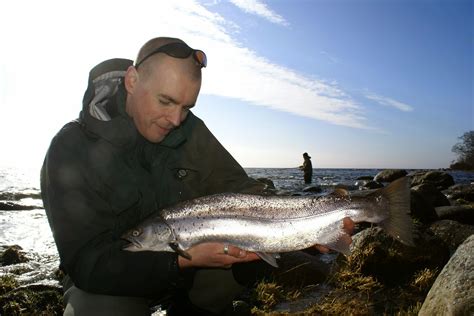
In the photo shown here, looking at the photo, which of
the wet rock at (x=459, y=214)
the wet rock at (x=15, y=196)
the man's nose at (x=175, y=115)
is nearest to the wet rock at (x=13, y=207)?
the wet rock at (x=15, y=196)

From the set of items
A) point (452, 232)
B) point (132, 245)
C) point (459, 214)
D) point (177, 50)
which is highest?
point (177, 50)

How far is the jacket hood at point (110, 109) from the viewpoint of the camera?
373cm

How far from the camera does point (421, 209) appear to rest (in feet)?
38.7

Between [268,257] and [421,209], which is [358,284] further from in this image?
[421,209]

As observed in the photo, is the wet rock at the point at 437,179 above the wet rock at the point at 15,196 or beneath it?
above

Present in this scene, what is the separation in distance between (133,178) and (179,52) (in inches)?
58.9

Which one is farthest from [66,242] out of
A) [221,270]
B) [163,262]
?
[221,270]

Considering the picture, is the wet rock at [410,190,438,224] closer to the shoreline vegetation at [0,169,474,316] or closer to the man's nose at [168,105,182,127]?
the shoreline vegetation at [0,169,474,316]

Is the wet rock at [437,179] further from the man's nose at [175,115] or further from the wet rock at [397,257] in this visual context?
the man's nose at [175,115]

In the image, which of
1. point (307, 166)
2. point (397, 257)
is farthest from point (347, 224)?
point (307, 166)

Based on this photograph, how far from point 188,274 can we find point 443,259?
600cm

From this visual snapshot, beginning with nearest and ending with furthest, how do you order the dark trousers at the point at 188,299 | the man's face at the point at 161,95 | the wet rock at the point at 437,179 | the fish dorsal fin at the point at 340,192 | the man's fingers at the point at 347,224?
the dark trousers at the point at 188,299 < the man's face at the point at 161,95 < the man's fingers at the point at 347,224 < the fish dorsal fin at the point at 340,192 < the wet rock at the point at 437,179

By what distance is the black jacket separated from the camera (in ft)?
10.8

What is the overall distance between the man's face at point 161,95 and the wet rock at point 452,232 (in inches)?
335
